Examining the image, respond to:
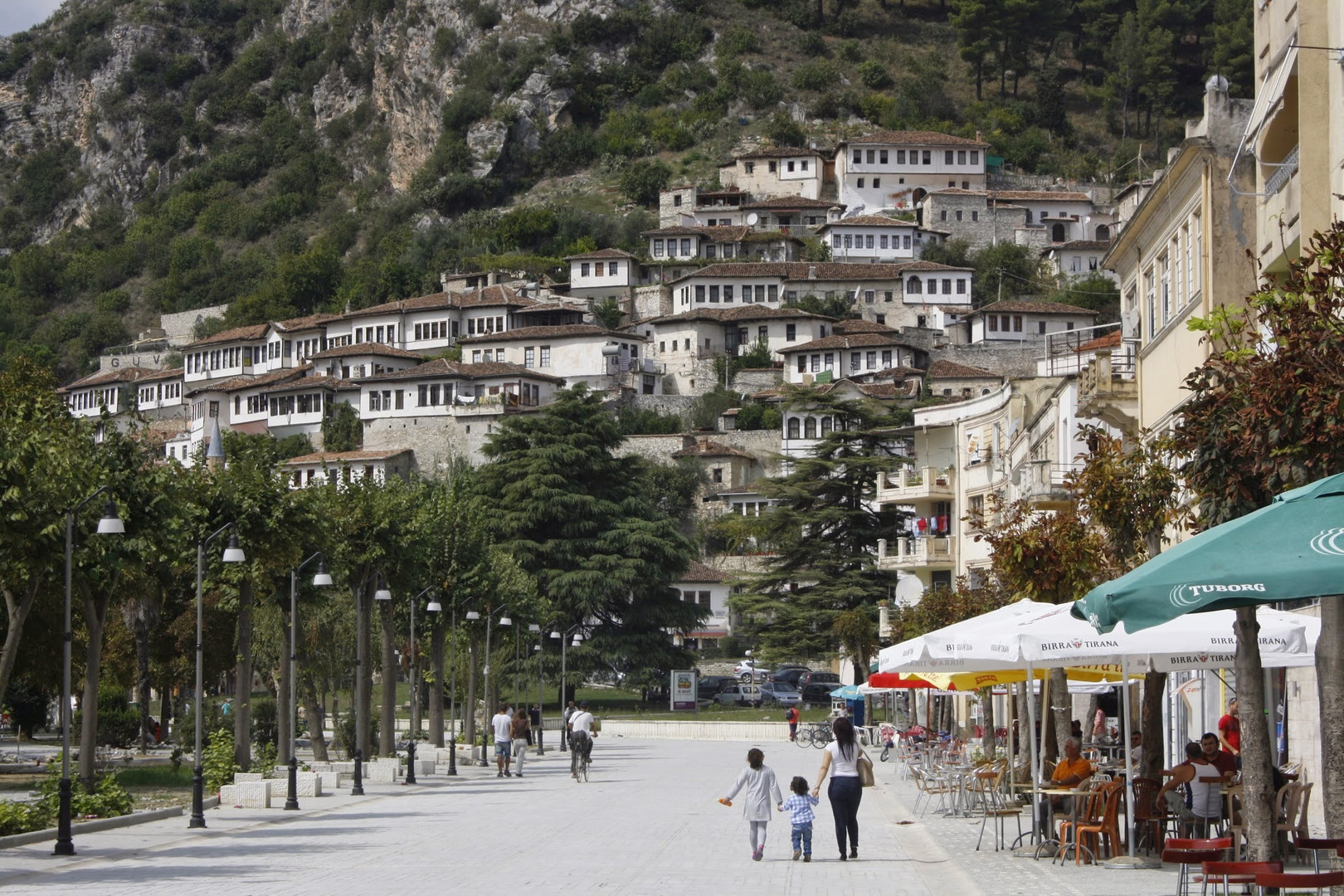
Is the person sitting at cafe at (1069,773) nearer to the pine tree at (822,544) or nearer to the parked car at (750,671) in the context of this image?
the pine tree at (822,544)

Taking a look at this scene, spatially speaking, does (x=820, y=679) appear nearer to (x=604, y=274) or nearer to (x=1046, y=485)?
(x=1046, y=485)

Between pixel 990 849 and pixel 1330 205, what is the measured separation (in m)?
8.43

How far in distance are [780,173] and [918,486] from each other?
91554 millimetres

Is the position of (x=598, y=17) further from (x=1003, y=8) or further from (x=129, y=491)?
(x=129, y=491)

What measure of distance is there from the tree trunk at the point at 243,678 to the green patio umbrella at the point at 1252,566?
24.5m

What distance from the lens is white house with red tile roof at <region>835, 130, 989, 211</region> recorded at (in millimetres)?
153875

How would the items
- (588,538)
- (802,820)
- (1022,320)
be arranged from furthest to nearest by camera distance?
(1022,320) < (588,538) < (802,820)

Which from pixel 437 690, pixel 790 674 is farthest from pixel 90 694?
pixel 790 674

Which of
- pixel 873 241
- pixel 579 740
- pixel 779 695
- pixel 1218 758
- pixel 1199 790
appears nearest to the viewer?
pixel 1199 790

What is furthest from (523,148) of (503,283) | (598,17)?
(503,283)

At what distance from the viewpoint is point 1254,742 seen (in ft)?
43.8

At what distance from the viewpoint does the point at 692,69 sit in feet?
616

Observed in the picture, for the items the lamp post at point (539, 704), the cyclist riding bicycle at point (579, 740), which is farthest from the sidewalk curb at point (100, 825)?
the lamp post at point (539, 704)

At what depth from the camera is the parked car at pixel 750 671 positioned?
281 feet
